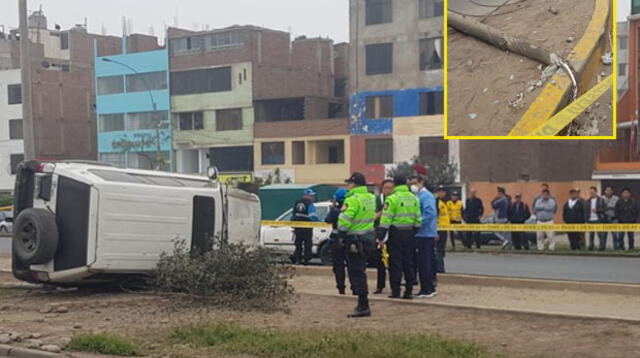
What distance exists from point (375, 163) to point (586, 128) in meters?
35.0

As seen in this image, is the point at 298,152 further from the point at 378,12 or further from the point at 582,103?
the point at 582,103

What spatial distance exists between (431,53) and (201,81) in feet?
58.8

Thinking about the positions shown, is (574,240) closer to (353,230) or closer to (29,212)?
(353,230)

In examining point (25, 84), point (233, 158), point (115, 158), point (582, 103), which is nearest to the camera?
point (582, 103)

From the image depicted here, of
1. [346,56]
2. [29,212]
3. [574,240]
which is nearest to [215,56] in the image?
[346,56]

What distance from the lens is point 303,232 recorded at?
19172 mm

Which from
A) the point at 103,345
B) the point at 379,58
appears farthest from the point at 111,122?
the point at 103,345

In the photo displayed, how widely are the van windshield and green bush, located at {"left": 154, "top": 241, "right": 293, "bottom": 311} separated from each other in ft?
4.02

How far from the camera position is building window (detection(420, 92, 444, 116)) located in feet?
171

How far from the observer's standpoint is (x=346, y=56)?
221 ft

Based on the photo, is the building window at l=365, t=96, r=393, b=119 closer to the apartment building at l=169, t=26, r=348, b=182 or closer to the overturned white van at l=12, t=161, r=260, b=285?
the apartment building at l=169, t=26, r=348, b=182

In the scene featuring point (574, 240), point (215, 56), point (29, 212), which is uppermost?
point (215, 56)

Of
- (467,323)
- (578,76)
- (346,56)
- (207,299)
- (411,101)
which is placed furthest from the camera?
(346,56)

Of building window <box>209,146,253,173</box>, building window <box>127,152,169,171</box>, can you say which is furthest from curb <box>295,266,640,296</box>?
building window <box>127,152,169,171</box>
